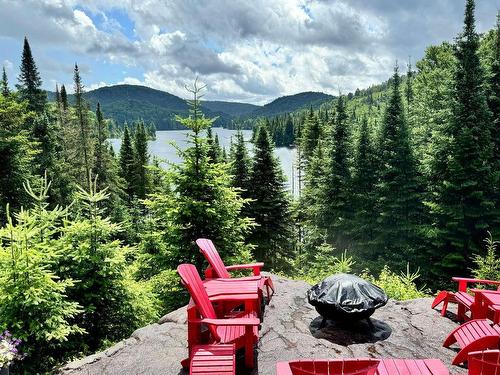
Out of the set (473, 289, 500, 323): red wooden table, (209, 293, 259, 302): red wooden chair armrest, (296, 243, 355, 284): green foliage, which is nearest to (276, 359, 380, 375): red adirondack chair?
(209, 293, 259, 302): red wooden chair armrest

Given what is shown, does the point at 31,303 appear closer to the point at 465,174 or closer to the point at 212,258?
the point at 212,258

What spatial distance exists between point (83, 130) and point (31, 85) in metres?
5.70

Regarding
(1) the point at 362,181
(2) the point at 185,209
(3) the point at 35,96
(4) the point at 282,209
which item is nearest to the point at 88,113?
(3) the point at 35,96

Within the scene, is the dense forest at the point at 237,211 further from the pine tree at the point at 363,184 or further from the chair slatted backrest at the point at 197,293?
the chair slatted backrest at the point at 197,293

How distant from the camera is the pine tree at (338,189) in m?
22.7

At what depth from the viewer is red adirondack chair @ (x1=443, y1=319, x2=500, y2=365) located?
4.54 m

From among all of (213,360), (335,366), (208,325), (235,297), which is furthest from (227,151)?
(335,366)

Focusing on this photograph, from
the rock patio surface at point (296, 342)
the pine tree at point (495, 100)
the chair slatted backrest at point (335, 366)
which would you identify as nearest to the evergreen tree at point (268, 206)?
the pine tree at point (495, 100)

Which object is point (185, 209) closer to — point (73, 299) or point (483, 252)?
point (73, 299)

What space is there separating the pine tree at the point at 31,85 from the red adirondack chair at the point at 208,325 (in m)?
30.9

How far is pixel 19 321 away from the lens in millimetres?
5293

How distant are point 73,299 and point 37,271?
109 centimetres

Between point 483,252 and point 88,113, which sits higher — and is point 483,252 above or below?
below

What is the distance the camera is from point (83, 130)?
30625 mm
